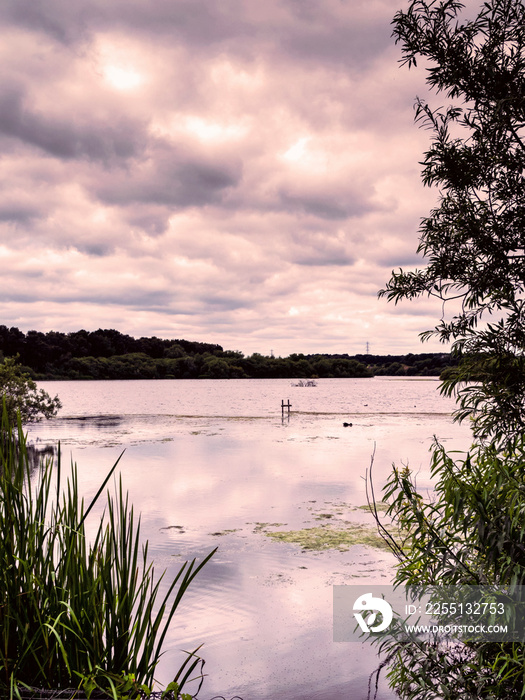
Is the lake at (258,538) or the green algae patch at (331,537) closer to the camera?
the lake at (258,538)

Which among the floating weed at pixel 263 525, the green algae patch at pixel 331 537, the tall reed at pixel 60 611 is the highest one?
the tall reed at pixel 60 611

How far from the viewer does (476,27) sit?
536 cm

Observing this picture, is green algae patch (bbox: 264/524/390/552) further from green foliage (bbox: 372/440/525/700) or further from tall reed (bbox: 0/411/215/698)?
tall reed (bbox: 0/411/215/698)

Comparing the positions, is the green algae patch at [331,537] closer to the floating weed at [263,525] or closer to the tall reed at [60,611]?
the floating weed at [263,525]

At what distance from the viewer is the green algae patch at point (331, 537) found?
404 inches

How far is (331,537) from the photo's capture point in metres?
10.8

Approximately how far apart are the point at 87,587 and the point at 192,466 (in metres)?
16.6

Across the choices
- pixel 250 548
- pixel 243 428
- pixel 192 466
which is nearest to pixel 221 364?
pixel 243 428

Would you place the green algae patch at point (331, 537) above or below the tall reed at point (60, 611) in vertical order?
below

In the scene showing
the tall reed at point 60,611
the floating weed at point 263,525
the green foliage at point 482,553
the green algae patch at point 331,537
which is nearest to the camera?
the tall reed at point 60,611

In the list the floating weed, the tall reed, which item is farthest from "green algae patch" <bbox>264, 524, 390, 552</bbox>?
the tall reed

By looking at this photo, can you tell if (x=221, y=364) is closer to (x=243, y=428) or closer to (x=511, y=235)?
(x=243, y=428)

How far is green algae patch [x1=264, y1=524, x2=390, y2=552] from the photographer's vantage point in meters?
10.2

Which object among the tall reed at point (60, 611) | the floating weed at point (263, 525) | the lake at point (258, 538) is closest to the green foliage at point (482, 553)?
the tall reed at point (60, 611)
